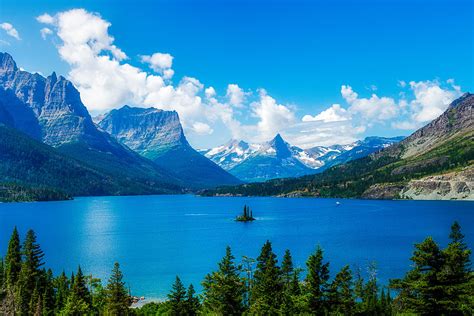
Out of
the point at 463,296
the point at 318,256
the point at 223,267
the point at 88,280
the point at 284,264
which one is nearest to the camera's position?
the point at 463,296

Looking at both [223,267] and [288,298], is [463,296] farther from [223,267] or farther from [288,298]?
[223,267]

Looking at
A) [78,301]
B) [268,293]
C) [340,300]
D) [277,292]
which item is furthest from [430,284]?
[78,301]

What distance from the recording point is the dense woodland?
47344 mm

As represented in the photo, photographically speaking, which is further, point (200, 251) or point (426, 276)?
point (200, 251)

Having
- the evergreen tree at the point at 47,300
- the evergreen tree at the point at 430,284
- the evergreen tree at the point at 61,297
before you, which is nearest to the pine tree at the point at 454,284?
the evergreen tree at the point at 430,284

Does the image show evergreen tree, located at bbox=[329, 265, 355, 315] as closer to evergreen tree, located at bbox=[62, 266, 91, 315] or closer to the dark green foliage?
the dark green foliage

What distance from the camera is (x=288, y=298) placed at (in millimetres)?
68000

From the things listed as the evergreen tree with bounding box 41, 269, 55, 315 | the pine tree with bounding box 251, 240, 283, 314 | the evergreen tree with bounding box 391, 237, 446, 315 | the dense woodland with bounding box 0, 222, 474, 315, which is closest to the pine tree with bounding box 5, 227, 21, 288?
the dense woodland with bounding box 0, 222, 474, 315

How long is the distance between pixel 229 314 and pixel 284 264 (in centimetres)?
2544

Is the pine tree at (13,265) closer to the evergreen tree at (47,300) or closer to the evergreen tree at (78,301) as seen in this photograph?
the evergreen tree at (47,300)

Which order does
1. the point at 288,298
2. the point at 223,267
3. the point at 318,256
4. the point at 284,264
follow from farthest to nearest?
the point at 284,264
the point at 223,267
the point at 288,298
the point at 318,256

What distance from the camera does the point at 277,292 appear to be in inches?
2766

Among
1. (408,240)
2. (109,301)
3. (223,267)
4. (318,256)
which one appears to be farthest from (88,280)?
(408,240)

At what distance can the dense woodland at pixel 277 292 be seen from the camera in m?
47.3
